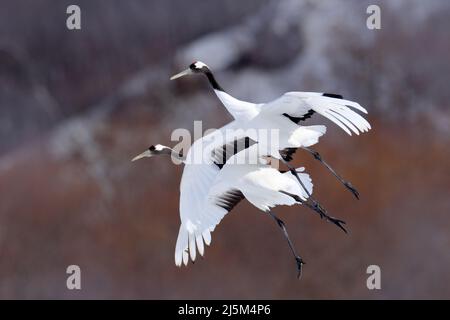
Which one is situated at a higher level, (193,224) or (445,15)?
(445,15)

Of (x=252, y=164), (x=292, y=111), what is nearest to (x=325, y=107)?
(x=292, y=111)

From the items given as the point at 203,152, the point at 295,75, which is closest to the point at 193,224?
the point at 203,152

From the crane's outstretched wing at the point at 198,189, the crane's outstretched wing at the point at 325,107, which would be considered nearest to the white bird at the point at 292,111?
the crane's outstretched wing at the point at 325,107

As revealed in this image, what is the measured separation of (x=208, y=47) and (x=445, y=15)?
76.2 inches

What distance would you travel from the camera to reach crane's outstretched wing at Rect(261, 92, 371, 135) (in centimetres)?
532

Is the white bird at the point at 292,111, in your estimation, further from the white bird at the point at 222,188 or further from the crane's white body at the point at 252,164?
the white bird at the point at 222,188

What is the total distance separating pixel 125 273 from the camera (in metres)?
9.07

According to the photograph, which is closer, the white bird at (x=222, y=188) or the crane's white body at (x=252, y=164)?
the crane's white body at (x=252, y=164)

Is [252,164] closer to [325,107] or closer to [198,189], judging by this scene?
[198,189]

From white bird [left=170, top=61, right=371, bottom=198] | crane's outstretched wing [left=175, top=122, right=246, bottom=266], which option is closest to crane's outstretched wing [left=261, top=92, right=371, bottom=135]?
white bird [left=170, top=61, right=371, bottom=198]

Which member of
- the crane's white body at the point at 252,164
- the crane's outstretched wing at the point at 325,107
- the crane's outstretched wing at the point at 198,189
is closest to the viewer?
the crane's outstretched wing at the point at 325,107

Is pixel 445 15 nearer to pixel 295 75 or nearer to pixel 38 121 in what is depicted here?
pixel 295 75

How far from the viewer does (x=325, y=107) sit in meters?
5.42

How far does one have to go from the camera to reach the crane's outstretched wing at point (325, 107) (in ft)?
17.5
